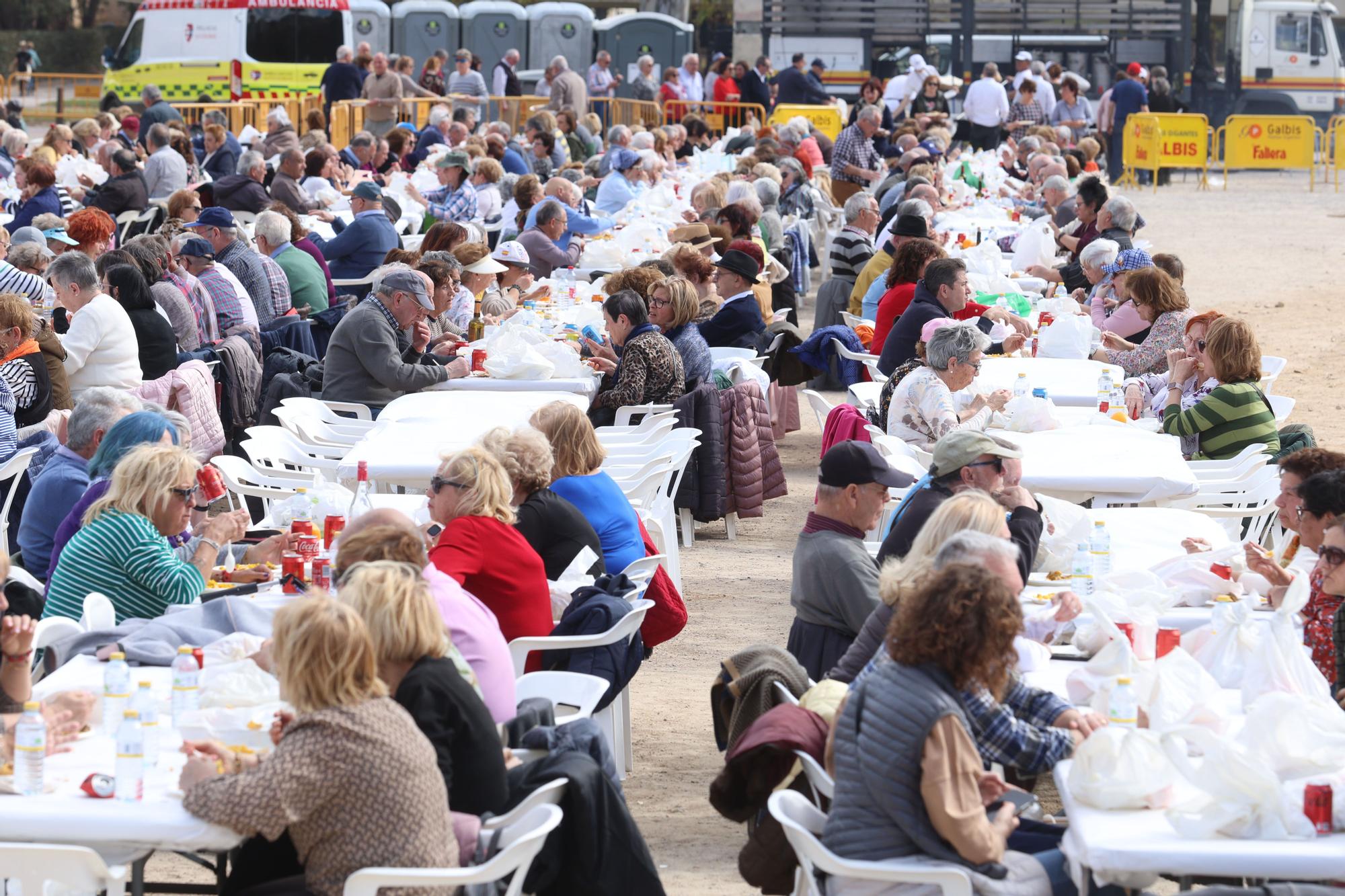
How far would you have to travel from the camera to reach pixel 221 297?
29.4 feet

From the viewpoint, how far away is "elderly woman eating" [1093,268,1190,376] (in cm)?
831

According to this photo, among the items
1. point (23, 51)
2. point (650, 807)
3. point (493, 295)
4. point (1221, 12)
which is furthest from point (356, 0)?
point (650, 807)

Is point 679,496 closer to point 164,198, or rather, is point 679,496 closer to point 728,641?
point 728,641

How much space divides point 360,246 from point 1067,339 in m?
4.94

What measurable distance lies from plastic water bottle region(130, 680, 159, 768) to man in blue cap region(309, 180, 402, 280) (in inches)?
316

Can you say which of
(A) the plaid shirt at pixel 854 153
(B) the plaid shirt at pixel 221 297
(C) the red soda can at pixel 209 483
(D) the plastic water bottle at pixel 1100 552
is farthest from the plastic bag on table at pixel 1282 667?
(A) the plaid shirt at pixel 854 153

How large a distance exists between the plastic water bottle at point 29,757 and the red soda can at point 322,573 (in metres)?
1.43

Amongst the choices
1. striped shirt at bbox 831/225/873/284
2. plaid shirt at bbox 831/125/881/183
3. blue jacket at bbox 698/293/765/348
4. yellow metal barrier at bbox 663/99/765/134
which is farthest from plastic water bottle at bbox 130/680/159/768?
yellow metal barrier at bbox 663/99/765/134

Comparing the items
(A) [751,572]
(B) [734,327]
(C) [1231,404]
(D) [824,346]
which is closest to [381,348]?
(A) [751,572]

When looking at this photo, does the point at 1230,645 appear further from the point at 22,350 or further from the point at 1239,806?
the point at 22,350

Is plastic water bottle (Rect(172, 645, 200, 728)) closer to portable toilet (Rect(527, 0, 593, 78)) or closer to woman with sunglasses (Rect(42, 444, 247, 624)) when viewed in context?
woman with sunglasses (Rect(42, 444, 247, 624))

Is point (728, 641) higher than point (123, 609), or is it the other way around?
point (123, 609)

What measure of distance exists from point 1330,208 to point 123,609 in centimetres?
2193

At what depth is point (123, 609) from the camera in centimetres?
459
